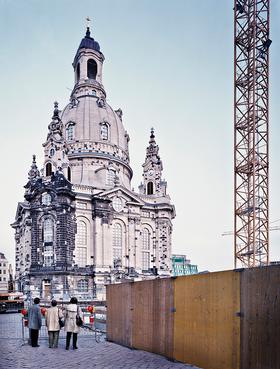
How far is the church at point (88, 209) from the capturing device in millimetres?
51281

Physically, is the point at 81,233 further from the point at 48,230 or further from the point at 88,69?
the point at 88,69

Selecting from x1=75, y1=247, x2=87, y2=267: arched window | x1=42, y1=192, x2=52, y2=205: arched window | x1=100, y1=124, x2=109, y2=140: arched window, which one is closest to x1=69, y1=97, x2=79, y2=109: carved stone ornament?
x1=100, y1=124, x2=109, y2=140: arched window

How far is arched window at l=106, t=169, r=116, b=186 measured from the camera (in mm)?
60250

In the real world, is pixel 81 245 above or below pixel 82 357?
above

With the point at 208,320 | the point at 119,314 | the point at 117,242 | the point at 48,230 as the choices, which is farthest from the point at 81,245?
the point at 208,320

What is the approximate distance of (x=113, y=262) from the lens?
2197 inches

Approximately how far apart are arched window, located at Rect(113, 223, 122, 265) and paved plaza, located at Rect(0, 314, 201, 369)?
40248 millimetres

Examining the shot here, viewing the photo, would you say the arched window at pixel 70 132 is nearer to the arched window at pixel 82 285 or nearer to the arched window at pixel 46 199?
the arched window at pixel 46 199

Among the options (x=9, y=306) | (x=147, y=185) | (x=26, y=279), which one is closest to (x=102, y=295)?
(x=26, y=279)

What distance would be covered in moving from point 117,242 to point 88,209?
21.2 ft

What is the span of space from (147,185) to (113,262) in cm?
1518

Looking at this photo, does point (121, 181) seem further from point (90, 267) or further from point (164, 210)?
point (90, 267)

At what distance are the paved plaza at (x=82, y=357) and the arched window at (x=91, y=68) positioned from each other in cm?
5902

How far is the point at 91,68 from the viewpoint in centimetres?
7000
